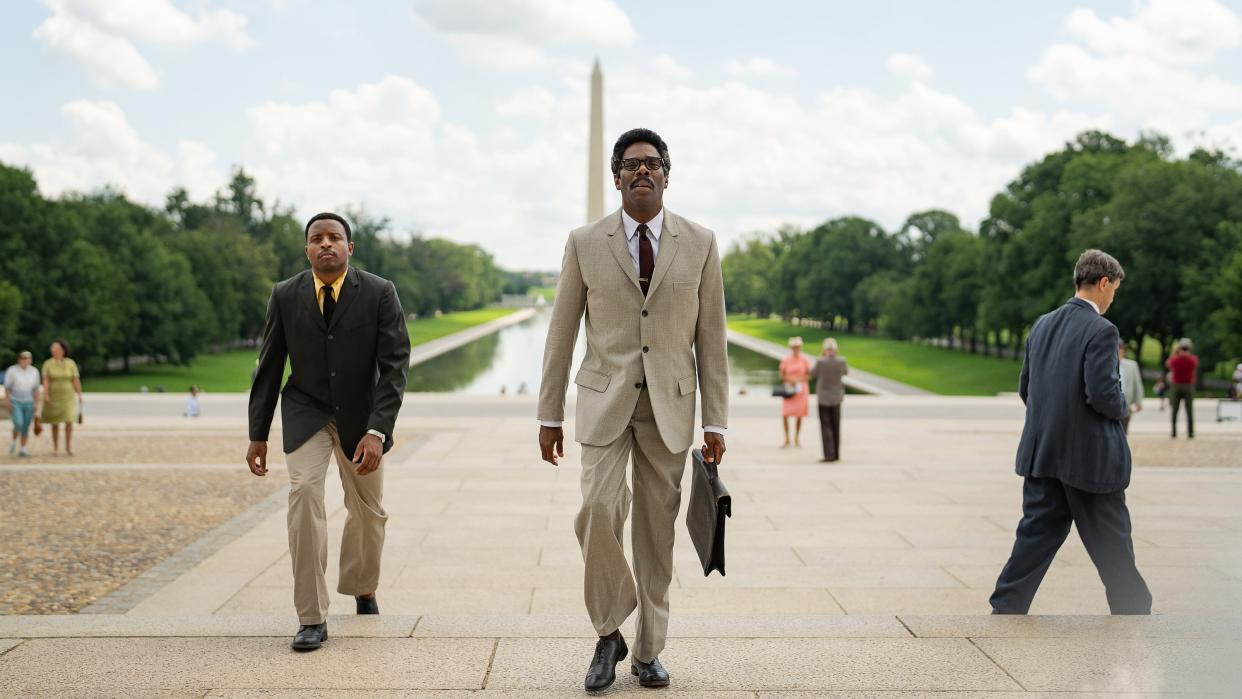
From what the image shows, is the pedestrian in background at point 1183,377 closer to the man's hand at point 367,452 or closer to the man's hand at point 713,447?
the man's hand at point 713,447

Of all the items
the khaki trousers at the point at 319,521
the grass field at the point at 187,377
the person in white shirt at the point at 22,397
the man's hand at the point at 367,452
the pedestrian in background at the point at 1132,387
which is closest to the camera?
the khaki trousers at the point at 319,521

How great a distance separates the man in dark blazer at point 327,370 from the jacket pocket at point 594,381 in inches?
41.4

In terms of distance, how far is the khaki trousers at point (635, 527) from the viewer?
4020mm

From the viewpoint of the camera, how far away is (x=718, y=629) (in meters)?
4.96

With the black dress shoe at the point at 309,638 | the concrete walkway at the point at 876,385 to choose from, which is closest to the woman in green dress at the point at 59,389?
the black dress shoe at the point at 309,638

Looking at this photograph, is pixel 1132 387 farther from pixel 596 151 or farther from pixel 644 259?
pixel 596 151

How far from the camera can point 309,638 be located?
4.47 m

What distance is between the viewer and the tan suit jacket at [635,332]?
4043 millimetres

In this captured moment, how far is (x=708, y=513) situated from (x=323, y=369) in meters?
1.78

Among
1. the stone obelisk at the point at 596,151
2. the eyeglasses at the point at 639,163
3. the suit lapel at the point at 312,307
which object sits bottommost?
the suit lapel at the point at 312,307

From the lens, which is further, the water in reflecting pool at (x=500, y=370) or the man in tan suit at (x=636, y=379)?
the water in reflecting pool at (x=500, y=370)

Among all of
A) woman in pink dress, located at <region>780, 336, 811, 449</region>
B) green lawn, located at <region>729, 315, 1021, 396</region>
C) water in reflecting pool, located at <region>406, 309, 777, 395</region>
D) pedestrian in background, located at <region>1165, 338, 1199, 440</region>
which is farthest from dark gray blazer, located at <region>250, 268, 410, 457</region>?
green lawn, located at <region>729, 315, 1021, 396</region>

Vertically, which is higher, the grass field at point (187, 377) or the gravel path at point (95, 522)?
the gravel path at point (95, 522)

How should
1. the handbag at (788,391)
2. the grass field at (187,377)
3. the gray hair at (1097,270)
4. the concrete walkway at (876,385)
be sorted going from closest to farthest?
the gray hair at (1097,270) < the handbag at (788,391) < the concrete walkway at (876,385) < the grass field at (187,377)
